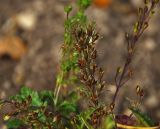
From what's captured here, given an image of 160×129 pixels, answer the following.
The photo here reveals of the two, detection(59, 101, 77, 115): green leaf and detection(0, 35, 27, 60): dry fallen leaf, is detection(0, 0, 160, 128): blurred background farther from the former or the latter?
detection(59, 101, 77, 115): green leaf

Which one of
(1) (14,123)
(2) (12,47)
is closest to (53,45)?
(2) (12,47)

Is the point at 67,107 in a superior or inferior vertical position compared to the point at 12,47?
inferior

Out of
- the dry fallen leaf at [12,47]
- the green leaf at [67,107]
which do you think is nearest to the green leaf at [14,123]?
the green leaf at [67,107]

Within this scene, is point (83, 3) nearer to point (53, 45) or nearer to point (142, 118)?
point (142, 118)

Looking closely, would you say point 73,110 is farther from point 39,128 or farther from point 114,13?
point 114,13

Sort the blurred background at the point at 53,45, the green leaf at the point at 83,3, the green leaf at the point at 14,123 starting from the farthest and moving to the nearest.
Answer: the blurred background at the point at 53,45
the green leaf at the point at 83,3
the green leaf at the point at 14,123

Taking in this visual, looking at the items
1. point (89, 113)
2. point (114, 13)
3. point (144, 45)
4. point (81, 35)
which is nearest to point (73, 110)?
point (89, 113)

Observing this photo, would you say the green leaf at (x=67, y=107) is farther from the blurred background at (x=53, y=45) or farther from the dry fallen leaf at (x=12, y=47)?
the dry fallen leaf at (x=12, y=47)
